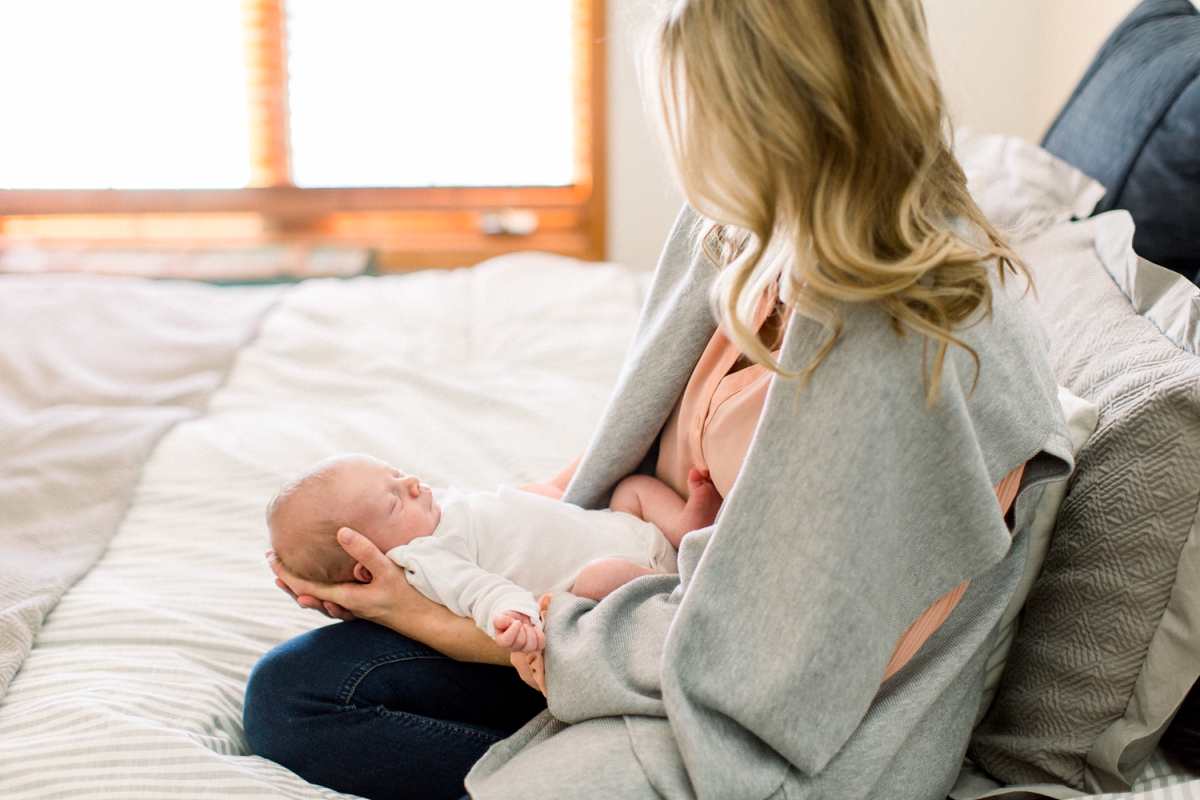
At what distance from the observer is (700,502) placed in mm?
961

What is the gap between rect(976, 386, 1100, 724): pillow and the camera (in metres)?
0.85

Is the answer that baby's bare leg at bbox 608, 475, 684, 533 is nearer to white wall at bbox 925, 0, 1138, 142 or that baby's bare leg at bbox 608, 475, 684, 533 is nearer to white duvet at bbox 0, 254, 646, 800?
white duvet at bbox 0, 254, 646, 800

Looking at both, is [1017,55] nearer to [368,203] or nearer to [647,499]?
[368,203]

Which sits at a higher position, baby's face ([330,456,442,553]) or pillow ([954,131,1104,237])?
pillow ([954,131,1104,237])

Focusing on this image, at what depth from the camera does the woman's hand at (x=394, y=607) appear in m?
0.93

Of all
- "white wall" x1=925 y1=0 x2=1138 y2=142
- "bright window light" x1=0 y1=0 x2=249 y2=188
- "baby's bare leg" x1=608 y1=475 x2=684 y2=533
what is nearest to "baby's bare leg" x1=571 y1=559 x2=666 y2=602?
"baby's bare leg" x1=608 y1=475 x2=684 y2=533

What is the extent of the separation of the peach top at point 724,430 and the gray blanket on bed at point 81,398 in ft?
2.49

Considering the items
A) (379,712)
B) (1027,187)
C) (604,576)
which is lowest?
(379,712)

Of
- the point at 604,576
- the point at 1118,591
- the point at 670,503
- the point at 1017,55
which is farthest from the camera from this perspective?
the point at 1017,55

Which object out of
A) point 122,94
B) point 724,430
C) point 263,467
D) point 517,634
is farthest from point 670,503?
point 122,94

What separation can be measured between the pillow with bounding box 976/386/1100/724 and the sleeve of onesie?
45cm

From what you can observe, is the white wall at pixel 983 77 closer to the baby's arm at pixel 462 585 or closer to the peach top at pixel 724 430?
the peach top at pixel 724 430

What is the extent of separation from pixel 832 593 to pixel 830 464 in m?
0.10

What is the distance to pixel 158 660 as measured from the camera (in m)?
1.02
